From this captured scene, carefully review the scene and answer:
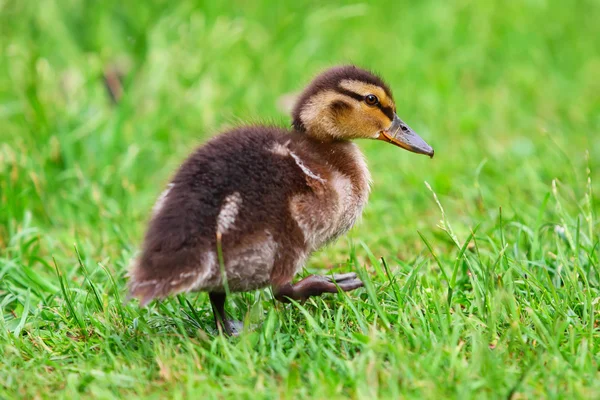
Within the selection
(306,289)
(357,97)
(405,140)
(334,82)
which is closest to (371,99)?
(357,97)

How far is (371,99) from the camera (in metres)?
4.08

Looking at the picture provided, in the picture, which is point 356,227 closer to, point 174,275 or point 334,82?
point 334,82

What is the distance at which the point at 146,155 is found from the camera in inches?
247

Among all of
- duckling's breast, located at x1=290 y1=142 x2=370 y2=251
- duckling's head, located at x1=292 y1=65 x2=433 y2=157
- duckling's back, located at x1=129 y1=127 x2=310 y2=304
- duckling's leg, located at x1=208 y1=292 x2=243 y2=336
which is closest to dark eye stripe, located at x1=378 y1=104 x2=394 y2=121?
duckling's head, located at x1=292 y1=65 x2=433 y2=157

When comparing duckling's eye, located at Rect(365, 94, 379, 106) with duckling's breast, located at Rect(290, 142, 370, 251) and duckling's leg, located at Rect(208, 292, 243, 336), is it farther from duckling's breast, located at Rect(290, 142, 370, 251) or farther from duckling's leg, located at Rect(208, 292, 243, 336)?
duckling's leg, located at Rect(208, 292, 243, 336)

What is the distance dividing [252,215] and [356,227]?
1652 millimetres

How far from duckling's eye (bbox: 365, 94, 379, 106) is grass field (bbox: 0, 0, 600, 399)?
0.47 m

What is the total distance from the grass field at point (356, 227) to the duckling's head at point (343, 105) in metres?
0.32

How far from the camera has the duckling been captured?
10.8 feet

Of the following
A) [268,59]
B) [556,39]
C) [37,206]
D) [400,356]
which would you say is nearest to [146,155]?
[37,206]

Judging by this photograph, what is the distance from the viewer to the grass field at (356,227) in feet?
10.5

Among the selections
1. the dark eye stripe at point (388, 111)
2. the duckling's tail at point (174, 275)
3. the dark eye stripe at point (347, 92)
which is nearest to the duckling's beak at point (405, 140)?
the dark eye stripe at point (388, 111)

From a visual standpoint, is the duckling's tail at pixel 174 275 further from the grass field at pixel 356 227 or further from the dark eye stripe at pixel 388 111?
the dark eye stripe at pixel 388 111

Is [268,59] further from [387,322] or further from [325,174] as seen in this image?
[387,322]
